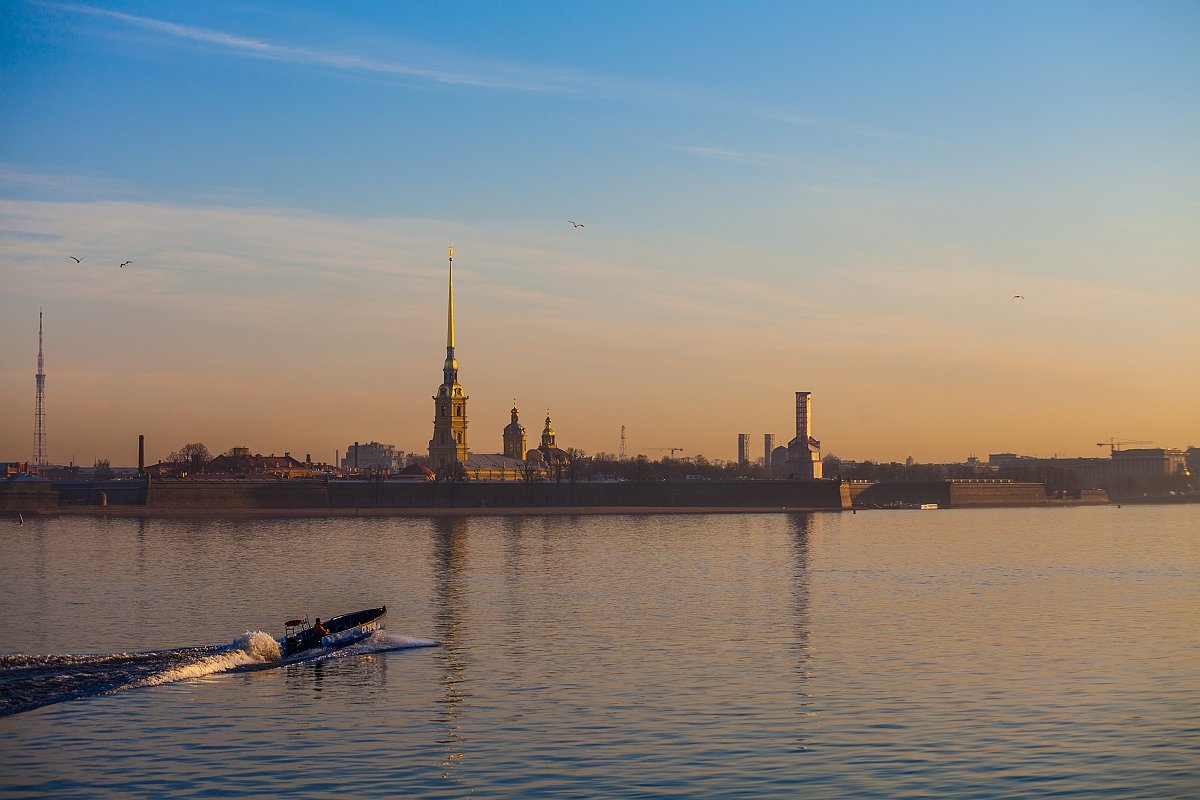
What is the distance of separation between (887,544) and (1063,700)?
214 feet

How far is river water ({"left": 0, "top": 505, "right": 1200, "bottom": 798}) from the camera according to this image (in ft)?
82.0

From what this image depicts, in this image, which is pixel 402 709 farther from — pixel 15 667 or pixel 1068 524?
pixel 1068 524

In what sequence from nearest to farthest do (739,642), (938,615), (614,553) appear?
1. (739,642)
2. (938,615)
3. (614,553)

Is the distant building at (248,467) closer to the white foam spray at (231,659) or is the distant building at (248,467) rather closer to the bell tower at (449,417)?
the bell tower at (449,417)

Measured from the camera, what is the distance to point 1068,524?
447 feet

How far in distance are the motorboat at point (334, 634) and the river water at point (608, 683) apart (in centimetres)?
52

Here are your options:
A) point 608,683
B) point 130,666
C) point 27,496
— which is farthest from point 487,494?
point 608,683

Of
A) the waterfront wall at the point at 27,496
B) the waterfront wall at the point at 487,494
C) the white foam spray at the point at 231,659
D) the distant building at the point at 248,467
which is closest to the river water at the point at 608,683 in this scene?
the white foam spray at the point at 231,659

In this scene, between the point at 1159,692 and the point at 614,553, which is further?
the point at 614,553

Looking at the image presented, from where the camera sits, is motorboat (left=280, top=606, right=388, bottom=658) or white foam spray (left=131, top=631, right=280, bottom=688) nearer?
white foam spray (left=131, top=631, right=280, bottom=688)

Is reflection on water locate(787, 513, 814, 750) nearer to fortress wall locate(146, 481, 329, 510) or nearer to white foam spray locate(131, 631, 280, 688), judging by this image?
white foam spray locate(131, 631, 280, 688)

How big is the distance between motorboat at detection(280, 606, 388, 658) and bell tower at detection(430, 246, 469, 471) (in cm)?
15146

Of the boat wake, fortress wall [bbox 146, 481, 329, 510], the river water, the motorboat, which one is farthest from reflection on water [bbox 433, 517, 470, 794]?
fortress wall [bbox 146, 481, 329, 510]

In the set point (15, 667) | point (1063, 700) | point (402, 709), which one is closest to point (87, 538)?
point (15, 667)
